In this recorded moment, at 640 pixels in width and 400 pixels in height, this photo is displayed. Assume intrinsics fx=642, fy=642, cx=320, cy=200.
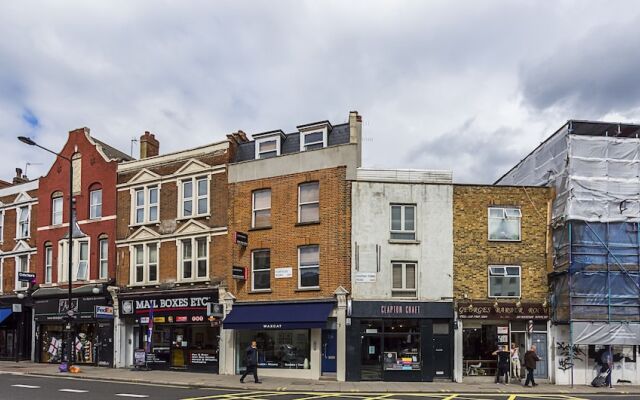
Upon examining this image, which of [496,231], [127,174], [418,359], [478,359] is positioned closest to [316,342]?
[418,359]

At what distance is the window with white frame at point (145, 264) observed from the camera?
1242 inches

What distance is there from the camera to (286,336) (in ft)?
90.5

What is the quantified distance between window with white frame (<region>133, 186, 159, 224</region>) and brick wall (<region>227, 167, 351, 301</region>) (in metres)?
4.84

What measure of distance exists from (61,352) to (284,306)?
13.6 meters

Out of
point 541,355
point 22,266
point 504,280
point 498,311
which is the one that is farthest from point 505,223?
point 22,266

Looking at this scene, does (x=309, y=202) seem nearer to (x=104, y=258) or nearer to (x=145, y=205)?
(x=145, y=205)

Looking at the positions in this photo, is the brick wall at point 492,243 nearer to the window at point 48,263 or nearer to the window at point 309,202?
the window at point 309,202

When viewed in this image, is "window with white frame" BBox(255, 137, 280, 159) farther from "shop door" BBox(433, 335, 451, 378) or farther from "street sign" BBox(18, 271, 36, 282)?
"street sign" BBox(18, 271, 36, 282)

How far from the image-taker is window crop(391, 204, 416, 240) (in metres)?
26.9

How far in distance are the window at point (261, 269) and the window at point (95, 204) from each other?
408 inches

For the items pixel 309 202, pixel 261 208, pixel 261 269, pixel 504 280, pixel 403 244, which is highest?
pixel 309 202

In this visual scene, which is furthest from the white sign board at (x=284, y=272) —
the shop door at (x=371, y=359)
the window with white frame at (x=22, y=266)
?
the window with white frame at (x=22, y=266)

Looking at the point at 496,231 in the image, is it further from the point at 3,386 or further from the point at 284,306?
the point at 3,386

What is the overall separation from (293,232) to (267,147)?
4427 millimetres
